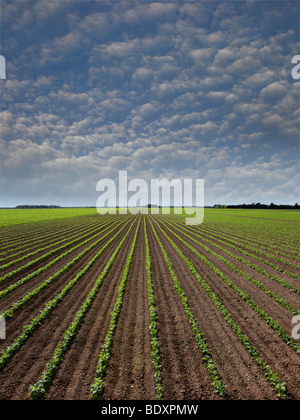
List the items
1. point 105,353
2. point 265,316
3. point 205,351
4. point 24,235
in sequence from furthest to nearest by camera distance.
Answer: point 24,235 < point 265,316 < point 205,351 < point 105,353

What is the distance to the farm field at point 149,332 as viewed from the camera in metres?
5.98

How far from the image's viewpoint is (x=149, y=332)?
8383 millimetres

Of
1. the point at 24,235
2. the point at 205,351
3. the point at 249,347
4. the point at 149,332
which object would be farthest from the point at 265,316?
the point at 24,235

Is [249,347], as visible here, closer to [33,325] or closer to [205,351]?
[205,351]

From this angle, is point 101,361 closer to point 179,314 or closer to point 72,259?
point 179,314

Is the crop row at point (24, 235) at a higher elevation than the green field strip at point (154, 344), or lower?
higher

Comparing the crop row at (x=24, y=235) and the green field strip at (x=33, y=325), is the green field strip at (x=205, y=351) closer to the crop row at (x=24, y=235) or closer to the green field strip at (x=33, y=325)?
the green field strip at (x=33, y=325)

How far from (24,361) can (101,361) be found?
2.85 meters

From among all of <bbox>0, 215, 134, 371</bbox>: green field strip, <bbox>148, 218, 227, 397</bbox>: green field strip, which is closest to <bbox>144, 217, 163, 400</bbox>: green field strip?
<bbox>148, 218, 227, 397</bbox>: green field strip

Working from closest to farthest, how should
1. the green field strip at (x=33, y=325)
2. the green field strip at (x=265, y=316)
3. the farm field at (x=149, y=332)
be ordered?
the farm field at (x=149, y=332), the green field strip at (x=33, y=325), the green field strip at (x=265, y=316)

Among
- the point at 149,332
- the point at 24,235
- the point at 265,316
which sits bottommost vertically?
the point at 149,332

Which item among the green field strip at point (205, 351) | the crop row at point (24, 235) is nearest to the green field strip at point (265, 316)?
the green field strip at point (205, 351)
